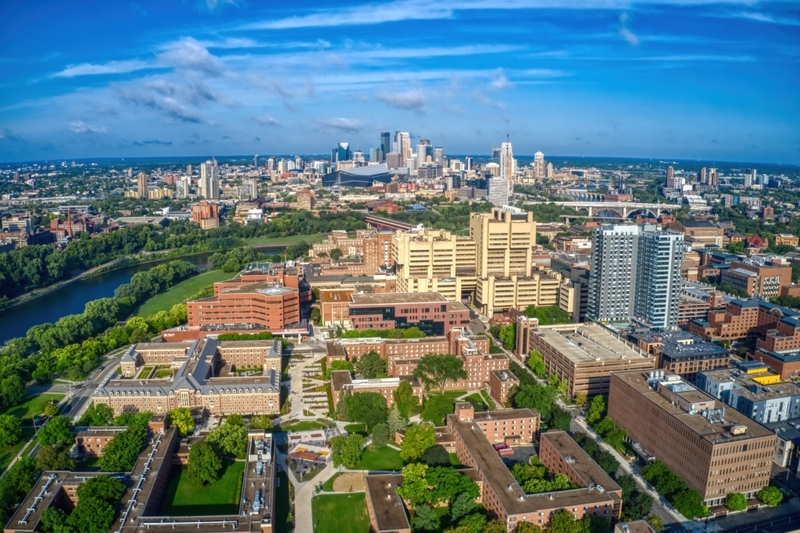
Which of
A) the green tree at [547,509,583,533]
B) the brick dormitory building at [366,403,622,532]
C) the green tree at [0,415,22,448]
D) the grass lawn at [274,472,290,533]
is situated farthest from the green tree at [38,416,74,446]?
the green tree at [547,509,583,533]

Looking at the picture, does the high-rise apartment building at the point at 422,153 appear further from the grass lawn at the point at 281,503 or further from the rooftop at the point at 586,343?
the grass lawn at the point at 281,503

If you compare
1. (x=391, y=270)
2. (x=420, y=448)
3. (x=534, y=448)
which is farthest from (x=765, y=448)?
(x=391, y=270)

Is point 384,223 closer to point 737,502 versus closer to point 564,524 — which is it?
point 737,502

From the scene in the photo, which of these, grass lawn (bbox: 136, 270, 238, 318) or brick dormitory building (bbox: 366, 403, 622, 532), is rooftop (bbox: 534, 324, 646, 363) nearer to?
brick dormitory building (bbox: 366, 403, 622, 532)

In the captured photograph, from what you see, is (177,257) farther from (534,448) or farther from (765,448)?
(765,448)

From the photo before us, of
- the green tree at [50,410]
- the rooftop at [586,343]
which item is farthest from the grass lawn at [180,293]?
the rooftop at [586,343]
